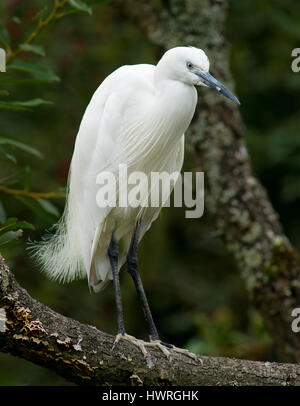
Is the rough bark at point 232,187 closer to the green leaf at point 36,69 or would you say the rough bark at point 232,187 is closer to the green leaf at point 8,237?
the green leaf at point 36,69

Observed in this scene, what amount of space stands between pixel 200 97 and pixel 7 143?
1050mm

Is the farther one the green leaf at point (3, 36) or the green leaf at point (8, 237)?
the green leaf at point (3, 36)

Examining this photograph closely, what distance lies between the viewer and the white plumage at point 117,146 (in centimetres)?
249

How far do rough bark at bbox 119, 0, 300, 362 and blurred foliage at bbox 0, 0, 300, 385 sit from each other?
29.0 inches

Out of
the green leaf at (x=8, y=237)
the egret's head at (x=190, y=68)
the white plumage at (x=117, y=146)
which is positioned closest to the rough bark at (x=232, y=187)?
the white plumage at (x=117, y=146)

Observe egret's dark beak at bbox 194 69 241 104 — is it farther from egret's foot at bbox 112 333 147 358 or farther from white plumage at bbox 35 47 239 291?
A: egret's foot at bbox 112 333 147 358

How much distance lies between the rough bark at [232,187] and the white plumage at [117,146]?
311 mm

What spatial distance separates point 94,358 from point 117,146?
911 millimetres

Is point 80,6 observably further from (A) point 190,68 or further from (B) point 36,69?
(A) point 190,68

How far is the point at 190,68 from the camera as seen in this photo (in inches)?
94.3

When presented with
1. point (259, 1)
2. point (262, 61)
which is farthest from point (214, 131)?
point (262, 61)

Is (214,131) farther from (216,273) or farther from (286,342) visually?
(216,273)

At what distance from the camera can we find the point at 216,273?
4965 millimetres

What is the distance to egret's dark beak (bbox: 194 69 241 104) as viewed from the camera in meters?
2.31
